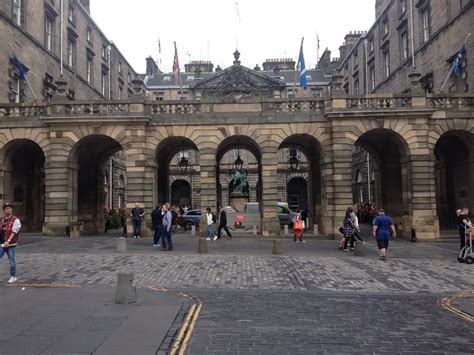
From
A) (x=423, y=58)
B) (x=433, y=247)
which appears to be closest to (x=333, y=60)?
(x=423, y=58)

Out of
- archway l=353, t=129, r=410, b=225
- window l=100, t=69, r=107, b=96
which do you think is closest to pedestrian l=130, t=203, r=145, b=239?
archway l=353, t=129, r=410, b=225

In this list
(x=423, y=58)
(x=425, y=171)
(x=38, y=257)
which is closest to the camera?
(x=38, y=257)

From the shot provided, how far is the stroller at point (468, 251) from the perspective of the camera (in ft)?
47.2

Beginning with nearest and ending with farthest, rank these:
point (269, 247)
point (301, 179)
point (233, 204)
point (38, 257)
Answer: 1. point (38, 257)
2. point (269, 247)
3. point (233, 204)
4. point (301, 179)

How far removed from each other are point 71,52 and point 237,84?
21474mm

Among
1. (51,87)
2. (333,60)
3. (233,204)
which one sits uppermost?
(333,60)

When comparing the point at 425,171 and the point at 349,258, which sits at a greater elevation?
the point at 425,171

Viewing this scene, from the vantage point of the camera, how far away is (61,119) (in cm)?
2341

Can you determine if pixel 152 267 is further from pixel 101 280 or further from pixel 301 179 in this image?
pixel 301 179

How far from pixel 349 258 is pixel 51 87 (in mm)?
25822

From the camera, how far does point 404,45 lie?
3506 cm

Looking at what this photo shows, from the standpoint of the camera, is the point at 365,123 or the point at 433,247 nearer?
the point at 433,247

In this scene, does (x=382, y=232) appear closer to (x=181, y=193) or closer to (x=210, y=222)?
(x=210, y=222)

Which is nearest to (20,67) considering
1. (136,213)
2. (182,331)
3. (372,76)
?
(136,213)
